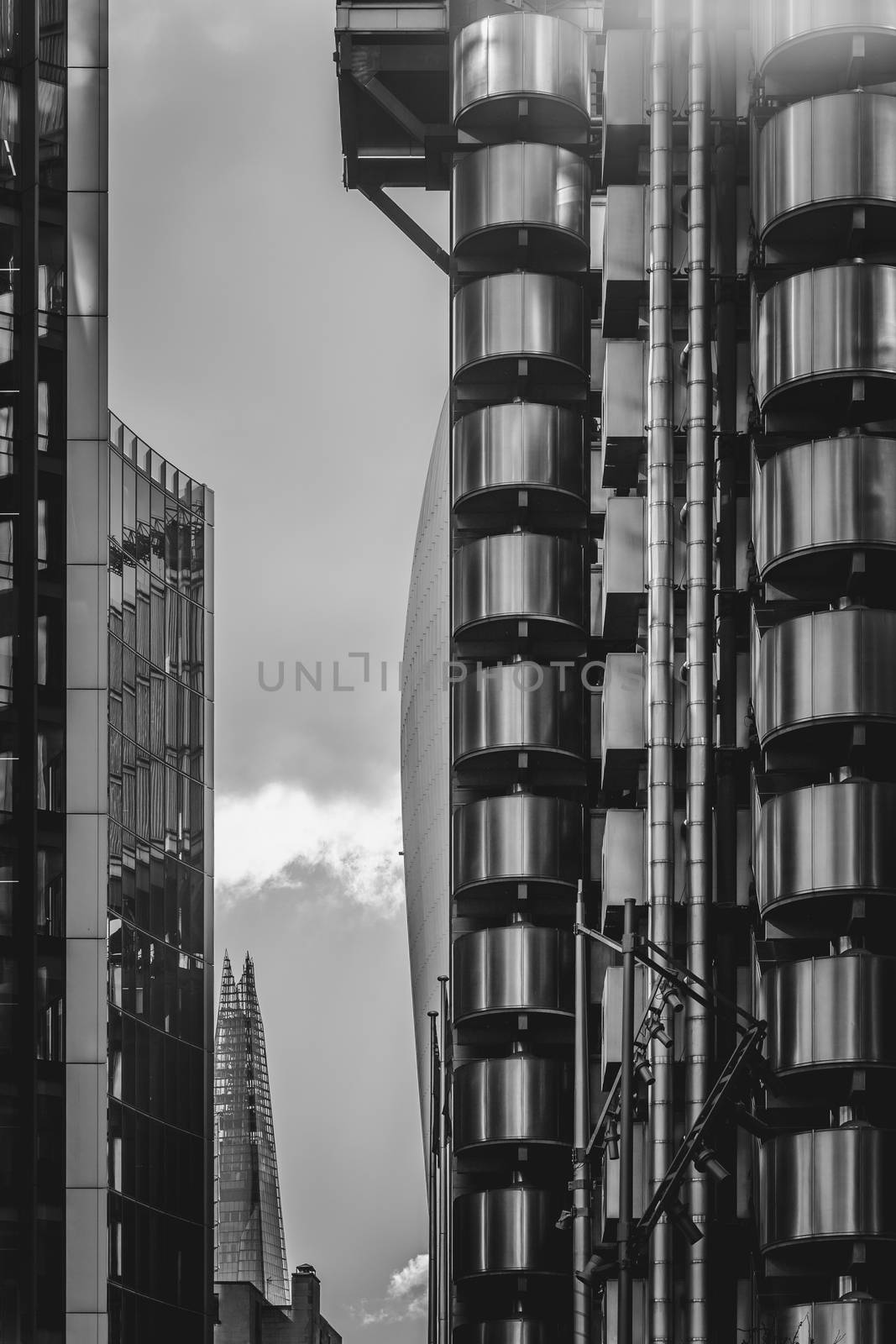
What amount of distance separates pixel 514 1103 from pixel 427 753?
20.1 m

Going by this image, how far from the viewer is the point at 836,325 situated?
5634cm

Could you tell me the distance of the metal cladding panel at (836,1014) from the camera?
5191cm

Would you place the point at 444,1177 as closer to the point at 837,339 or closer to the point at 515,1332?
the point at 515,1332

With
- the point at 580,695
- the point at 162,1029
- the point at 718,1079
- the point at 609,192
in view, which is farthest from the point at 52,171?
the point at 162,1029

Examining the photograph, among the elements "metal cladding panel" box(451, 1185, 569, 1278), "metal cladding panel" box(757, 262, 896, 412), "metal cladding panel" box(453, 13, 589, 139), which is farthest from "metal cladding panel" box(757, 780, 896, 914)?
"metal cladding panel" box(453, 13, 589, 139)

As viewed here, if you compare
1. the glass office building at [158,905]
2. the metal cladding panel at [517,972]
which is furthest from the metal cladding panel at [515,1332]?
the glass office building at [158,905]

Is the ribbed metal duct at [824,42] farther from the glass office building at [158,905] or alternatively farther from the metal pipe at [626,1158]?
the glass office building at [158,905]

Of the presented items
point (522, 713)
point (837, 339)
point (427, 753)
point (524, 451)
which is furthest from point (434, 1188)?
point (837, 339)

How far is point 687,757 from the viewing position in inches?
2238

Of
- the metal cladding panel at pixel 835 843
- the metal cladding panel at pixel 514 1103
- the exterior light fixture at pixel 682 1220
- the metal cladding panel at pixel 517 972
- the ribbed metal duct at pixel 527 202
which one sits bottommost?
the exterior light fixture at pixel 682 1220

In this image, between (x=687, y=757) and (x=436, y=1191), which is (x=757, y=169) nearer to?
(x=687, y=757)

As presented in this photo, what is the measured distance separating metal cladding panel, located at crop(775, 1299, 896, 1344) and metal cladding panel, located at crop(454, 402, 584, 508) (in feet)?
75.9

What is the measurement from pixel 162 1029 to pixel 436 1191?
2055cm

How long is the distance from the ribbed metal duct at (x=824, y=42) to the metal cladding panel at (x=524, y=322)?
8.85 meters
